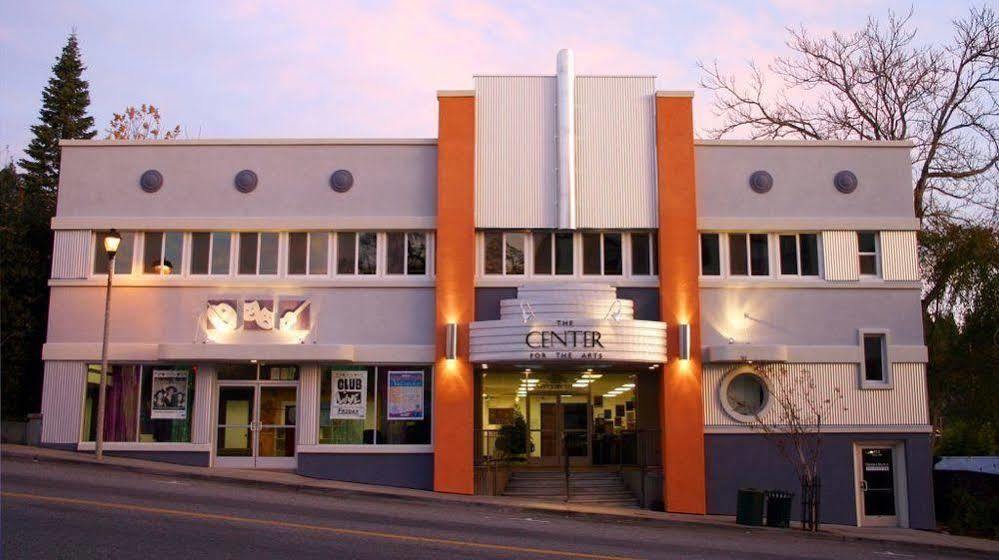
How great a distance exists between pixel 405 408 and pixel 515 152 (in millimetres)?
7552

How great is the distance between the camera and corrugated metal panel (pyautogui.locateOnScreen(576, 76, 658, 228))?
91.1 feet

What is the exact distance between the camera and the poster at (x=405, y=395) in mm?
27203

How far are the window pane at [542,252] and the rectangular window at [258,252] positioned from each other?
23.3ft

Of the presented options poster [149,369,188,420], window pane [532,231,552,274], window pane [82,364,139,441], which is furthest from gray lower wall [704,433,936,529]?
window pane [82,364,139,441]

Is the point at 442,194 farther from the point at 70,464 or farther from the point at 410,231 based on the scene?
the point at 70,464

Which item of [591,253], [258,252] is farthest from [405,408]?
[591,253]

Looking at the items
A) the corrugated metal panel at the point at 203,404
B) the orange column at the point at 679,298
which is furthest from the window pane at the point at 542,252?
the corrugated metal panel at the point at 203,404

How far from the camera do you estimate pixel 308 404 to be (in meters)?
27.2

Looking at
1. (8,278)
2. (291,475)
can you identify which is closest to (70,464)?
(291,475)

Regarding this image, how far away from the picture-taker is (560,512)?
2436 cm

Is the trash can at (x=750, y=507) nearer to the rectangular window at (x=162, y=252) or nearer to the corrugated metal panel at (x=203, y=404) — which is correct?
the corrugated metal panel at (x=203, y=404)

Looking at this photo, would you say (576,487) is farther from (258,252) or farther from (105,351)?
(105,351)

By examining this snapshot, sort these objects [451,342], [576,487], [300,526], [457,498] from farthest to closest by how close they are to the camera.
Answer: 1. [576,487]
2. [451,342]
3. [457,498]
4. [300,526]

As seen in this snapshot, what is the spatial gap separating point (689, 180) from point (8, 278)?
19.5 m
